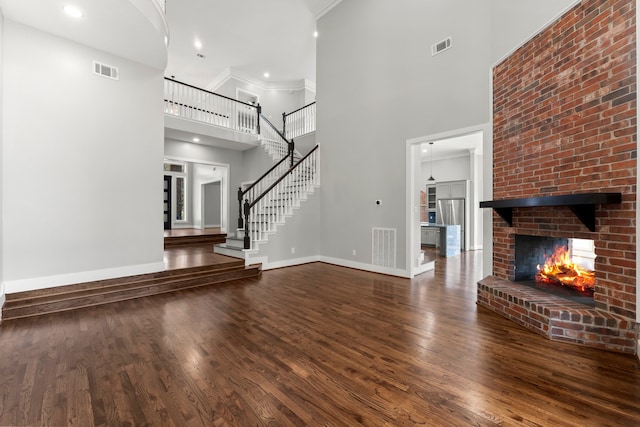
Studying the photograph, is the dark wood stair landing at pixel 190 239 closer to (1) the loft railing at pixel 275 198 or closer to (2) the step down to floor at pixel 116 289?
(1) the loft railing at pixel 275 198

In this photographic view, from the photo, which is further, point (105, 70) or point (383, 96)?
point (383, 96)

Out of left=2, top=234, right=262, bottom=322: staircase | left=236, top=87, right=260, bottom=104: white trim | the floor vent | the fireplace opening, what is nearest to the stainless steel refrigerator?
the floor vent

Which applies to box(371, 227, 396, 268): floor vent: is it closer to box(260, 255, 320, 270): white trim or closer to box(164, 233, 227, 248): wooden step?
box(260, 255, 320, 270): white trim

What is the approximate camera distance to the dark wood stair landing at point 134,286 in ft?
10.8

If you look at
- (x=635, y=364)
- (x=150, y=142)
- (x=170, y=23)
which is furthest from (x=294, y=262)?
(x=170, y=23)

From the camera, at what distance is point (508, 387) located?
1.86 m

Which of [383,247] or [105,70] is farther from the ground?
[105,70]

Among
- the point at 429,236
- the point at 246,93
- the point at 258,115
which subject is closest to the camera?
the point at 258,115

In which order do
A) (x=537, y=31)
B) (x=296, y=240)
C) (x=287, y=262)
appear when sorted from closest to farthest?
(x=537, y=31), (x=287, y=262), (x=296, y=240)

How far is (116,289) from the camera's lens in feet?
12.7

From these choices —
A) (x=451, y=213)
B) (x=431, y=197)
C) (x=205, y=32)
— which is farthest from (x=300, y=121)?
(x=451, y=213)

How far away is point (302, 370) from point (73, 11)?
4613 mm

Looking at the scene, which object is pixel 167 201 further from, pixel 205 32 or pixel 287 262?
pixel 287 262

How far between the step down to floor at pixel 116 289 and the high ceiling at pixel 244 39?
20.4 feet
